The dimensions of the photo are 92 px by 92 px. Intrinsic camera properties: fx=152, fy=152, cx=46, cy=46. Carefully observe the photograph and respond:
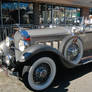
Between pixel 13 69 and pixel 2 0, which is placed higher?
pixel 2 0

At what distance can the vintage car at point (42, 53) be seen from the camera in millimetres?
3191

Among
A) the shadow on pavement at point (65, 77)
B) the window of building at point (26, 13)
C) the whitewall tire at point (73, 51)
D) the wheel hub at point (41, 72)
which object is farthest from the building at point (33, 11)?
the wheel hub at point (41, 72)

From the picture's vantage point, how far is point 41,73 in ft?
11.0

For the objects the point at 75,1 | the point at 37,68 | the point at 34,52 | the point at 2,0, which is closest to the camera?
the point at 34,52

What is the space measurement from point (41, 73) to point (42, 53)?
450mm

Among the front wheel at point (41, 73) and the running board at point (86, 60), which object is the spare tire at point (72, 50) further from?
the front wheel at point (41, 73)

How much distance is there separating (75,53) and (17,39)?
155 cm

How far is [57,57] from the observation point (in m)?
3.51

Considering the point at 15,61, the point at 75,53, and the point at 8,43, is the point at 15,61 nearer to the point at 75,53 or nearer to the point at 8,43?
the point at 8,43

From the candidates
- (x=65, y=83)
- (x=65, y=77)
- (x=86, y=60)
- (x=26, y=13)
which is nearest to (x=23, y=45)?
(x=65, y=83)

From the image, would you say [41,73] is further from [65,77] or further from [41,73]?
[65,77]

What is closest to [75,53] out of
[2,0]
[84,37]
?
[84,37]

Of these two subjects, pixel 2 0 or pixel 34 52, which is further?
pixel 2 0

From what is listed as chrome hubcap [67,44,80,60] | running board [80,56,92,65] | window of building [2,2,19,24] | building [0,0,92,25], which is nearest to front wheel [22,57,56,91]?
chrome hubcap [67,44,80,60]
